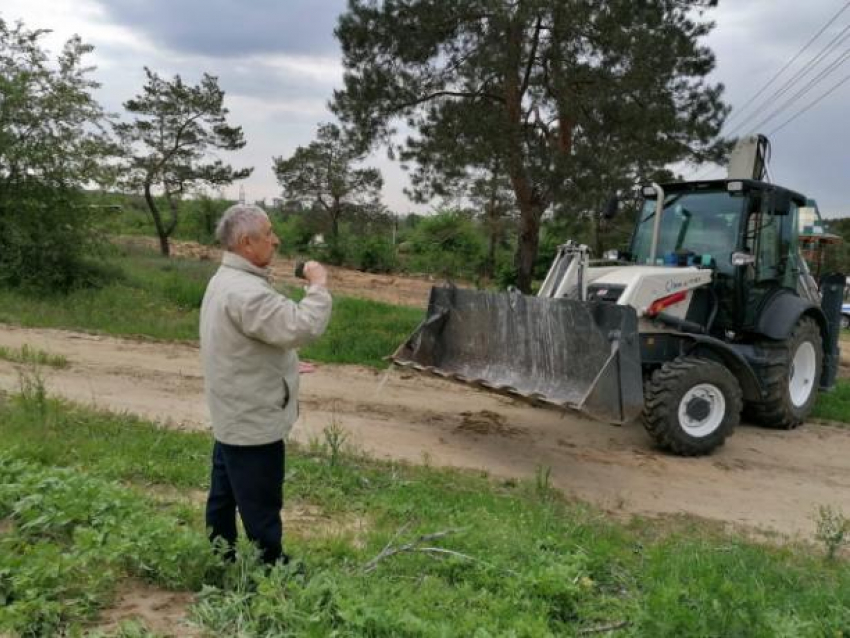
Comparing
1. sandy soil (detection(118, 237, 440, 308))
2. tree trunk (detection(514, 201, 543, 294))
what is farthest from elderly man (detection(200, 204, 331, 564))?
sandy soil (detection(118, 237, 440, 308))

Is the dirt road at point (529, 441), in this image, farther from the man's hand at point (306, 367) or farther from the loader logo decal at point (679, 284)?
the loader logo decal at point (679, 284)

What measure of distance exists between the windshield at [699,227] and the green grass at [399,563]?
3584 millimetres

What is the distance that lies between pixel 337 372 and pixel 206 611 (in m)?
7.04

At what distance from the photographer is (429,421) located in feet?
25.1

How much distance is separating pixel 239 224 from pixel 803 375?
7.55 m

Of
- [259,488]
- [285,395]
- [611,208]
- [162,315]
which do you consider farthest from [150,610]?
[162,315]

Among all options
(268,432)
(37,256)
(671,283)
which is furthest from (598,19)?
(37,256)

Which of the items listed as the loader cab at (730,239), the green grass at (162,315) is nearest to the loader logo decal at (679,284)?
the loader cab at (730,239)

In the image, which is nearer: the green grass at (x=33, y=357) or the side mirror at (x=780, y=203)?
the side mirror at (x=780, y=203)

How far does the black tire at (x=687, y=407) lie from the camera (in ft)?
21.2

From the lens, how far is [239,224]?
125 inches

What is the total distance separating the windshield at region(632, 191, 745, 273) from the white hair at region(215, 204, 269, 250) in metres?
5.67

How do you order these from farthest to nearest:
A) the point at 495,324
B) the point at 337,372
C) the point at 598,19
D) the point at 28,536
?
the point at 598,19 → the point at 337,372 → the point at 495,324 → the point at 28,536

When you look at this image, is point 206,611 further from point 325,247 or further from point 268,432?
point 325,247
